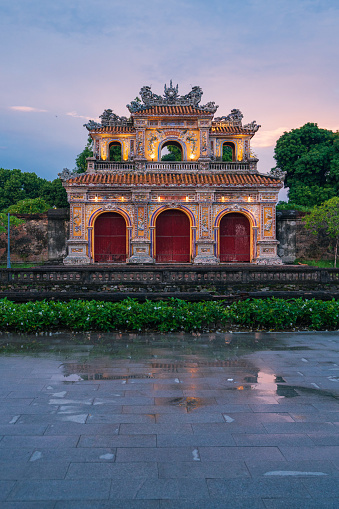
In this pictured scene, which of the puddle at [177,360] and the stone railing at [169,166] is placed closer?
the puddle at [177,360]

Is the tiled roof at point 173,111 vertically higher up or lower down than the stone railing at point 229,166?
higher up

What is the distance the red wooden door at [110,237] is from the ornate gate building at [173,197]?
0.06 meters

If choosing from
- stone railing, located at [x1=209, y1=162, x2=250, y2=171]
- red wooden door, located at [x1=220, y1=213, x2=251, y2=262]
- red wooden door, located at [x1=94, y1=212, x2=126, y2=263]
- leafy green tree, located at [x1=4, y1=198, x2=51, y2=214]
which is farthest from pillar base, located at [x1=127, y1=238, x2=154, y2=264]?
leafy green tree, located at [x1=4, y1=198, x2=51, y2=214]

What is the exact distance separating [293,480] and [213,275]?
9983 millimetres

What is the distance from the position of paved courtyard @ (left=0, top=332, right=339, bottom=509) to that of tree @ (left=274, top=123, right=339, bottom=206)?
33.6 m

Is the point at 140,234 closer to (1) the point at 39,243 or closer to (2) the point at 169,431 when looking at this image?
(1) the point at 39,243

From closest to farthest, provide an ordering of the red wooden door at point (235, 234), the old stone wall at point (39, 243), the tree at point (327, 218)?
the red wooden door at point (235, 234)
the tree at point (327, 218)
the old stone wall at point (39, 243)

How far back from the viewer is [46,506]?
295 centimetres

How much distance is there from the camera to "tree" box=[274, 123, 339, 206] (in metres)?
37.5

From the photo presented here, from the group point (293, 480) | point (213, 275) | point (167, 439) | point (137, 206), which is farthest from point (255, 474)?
point (137, 206)

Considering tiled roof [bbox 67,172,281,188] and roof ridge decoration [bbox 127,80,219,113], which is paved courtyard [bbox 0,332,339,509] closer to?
tiled roof [bbox 67,172,281,188]

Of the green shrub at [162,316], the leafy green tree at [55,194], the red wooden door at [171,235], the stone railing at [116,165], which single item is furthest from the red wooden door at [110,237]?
the leafy green tree at [55,194]

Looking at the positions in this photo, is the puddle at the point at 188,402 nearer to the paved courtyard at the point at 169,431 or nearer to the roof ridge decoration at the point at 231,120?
the paved courtyard at the point at 169,431

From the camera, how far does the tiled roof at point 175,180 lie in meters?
23.0
